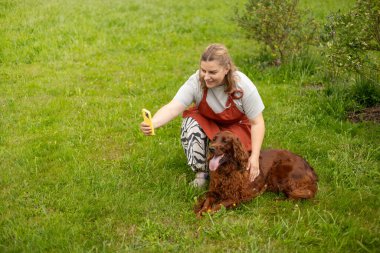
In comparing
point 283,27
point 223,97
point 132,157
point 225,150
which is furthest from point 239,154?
point 283,27

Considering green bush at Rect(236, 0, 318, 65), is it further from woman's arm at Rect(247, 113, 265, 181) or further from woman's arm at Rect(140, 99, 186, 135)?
woman's arm at Rect(140, 99, 186, 135)

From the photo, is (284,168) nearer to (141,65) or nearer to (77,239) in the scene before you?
(77,239)

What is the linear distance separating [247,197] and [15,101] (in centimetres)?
400

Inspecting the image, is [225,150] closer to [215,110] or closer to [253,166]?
[253,166]

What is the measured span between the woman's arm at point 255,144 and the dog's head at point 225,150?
158mm

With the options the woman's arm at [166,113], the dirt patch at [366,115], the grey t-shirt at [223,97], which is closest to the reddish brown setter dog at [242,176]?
the grey t-shirt at [223,97]

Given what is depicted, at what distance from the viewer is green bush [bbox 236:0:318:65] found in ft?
24.6

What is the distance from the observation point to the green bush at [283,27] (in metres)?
7.49

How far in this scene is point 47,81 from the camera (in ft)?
23.3

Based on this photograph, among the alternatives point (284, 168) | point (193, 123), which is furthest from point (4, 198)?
point (284, 168)

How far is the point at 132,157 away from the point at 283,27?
4040mm

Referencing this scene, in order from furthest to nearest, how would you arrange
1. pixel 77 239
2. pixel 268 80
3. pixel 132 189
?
pixel 268 80, pixel 132 189, pixel 77 239

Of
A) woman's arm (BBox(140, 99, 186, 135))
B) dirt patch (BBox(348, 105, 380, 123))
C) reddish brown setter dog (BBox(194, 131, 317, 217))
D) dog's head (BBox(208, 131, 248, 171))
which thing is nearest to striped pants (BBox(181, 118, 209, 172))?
woman's arm (BBox(140, 99, 186, 135))

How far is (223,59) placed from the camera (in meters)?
3.84
